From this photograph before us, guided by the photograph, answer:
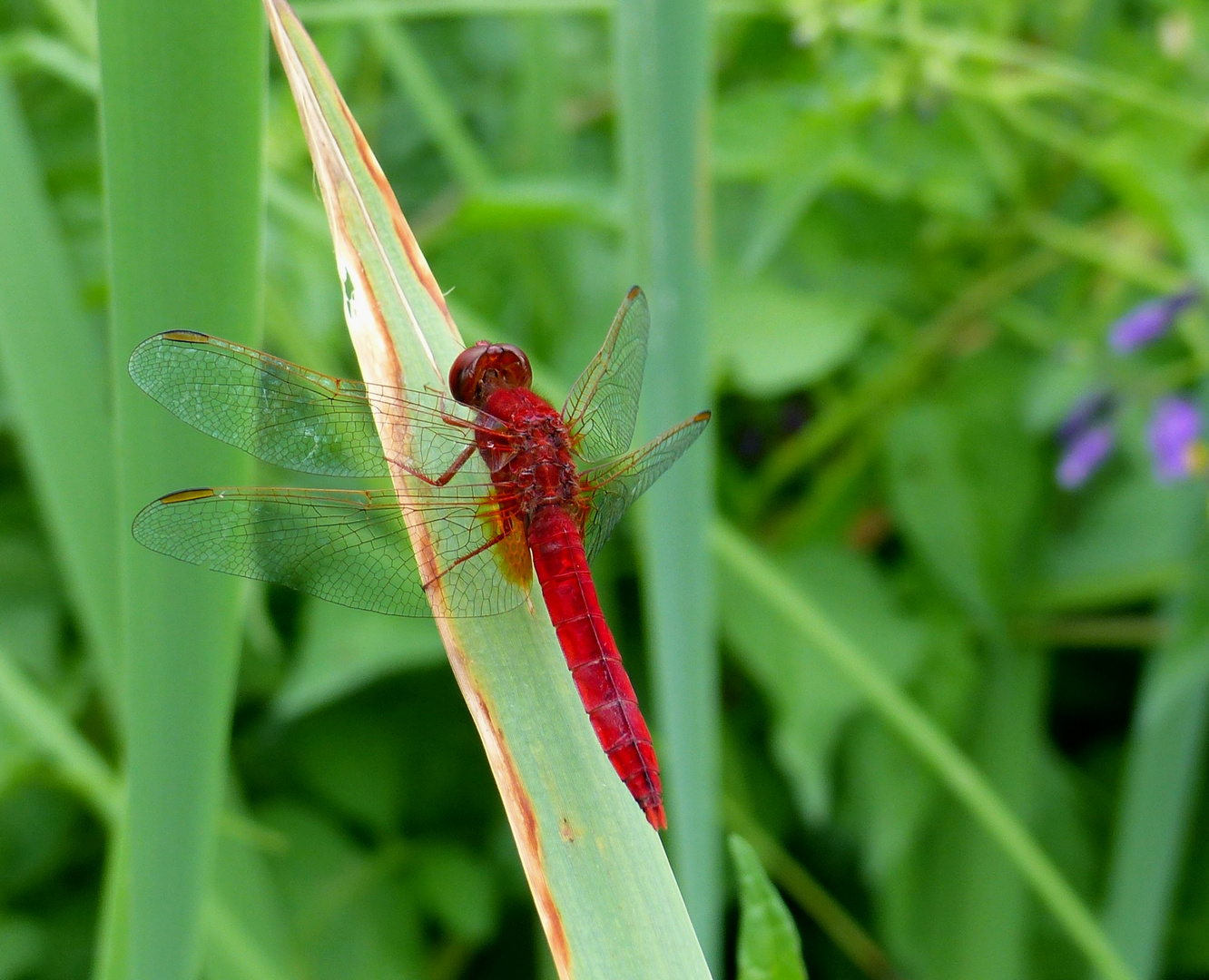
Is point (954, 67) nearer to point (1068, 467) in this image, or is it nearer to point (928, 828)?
point (1068, 467)

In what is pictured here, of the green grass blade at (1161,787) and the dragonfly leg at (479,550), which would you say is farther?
the green grass blade at (1161,787)

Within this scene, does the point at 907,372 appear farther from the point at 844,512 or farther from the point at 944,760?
the point at 944,760

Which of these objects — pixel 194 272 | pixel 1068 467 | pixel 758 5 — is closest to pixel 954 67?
pixel 758 5

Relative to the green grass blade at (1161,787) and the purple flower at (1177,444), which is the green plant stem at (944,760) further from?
the purple flower at (1177,444)

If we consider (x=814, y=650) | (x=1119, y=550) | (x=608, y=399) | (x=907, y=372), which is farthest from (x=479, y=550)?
(x=1119, y=550)

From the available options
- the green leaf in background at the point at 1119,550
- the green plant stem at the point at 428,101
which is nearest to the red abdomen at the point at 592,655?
the green plant stem at the point at 428,101
